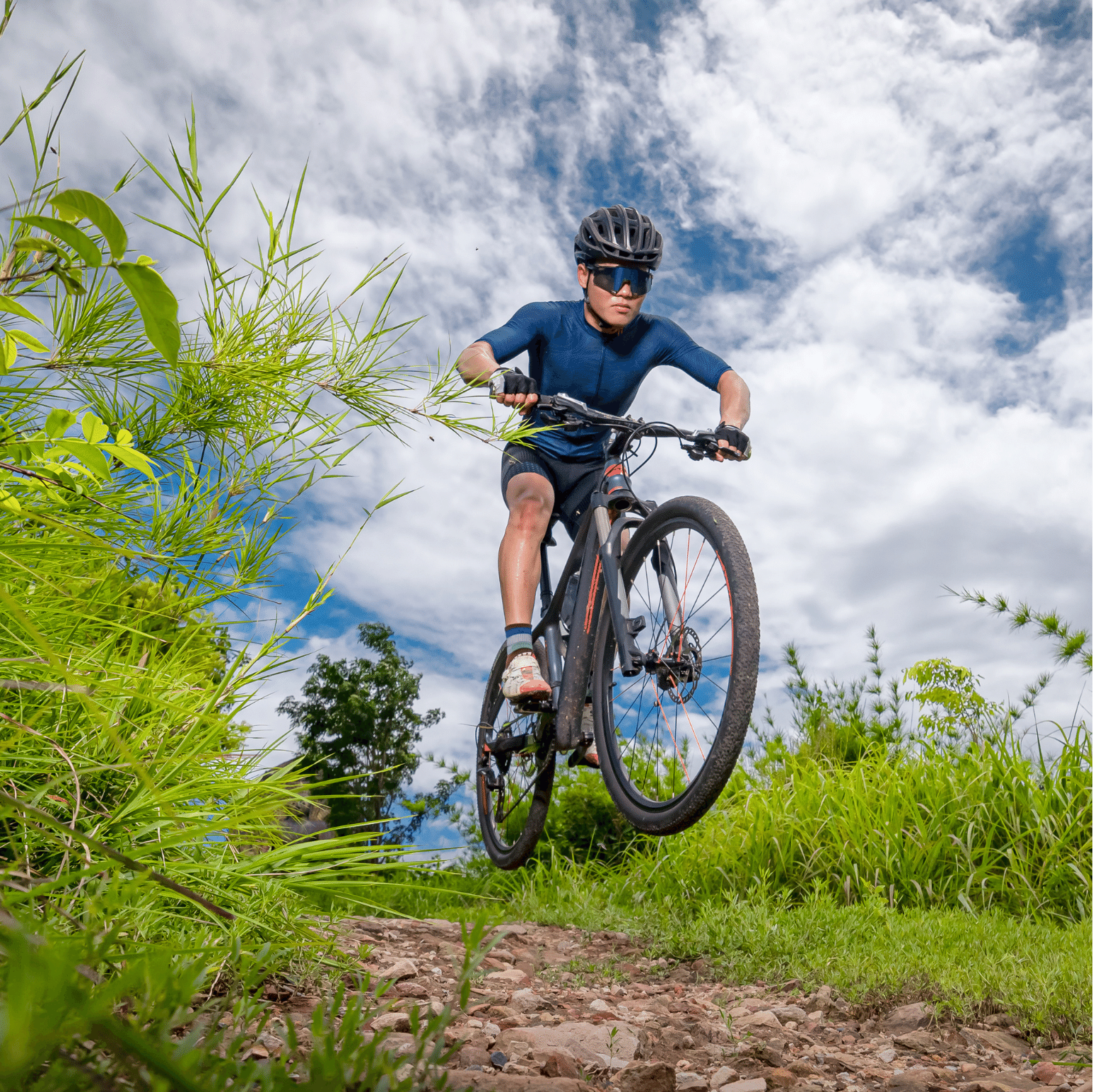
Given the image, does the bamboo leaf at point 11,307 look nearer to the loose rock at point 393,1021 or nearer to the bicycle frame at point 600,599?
the loose rock at point 393,1021

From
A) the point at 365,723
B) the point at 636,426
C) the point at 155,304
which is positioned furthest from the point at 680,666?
the point at 365,723

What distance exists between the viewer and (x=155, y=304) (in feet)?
2.74

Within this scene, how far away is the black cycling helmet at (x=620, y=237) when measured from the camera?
3.72 metres

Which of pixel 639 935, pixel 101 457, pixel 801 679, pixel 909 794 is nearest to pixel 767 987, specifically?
pixel 639 935

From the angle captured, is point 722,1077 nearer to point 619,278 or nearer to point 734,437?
point 734,437

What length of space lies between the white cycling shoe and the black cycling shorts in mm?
613

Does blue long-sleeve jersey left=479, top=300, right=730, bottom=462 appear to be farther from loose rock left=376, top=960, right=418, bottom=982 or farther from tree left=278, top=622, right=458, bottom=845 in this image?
tree left=278, top=622, right=458, bottom=845

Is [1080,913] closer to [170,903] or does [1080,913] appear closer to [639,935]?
[639,935]

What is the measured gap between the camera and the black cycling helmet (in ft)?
12.2

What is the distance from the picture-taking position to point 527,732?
3838mm

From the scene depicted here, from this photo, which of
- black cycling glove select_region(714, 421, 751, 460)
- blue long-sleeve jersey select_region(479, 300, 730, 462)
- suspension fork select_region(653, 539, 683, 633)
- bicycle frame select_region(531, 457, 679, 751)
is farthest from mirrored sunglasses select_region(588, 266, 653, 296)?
suspension fork select_region(653, 539, 683, 633)

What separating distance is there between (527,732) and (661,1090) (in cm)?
226

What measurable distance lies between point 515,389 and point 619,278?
119cm

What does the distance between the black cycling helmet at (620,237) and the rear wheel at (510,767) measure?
1.94 metres
